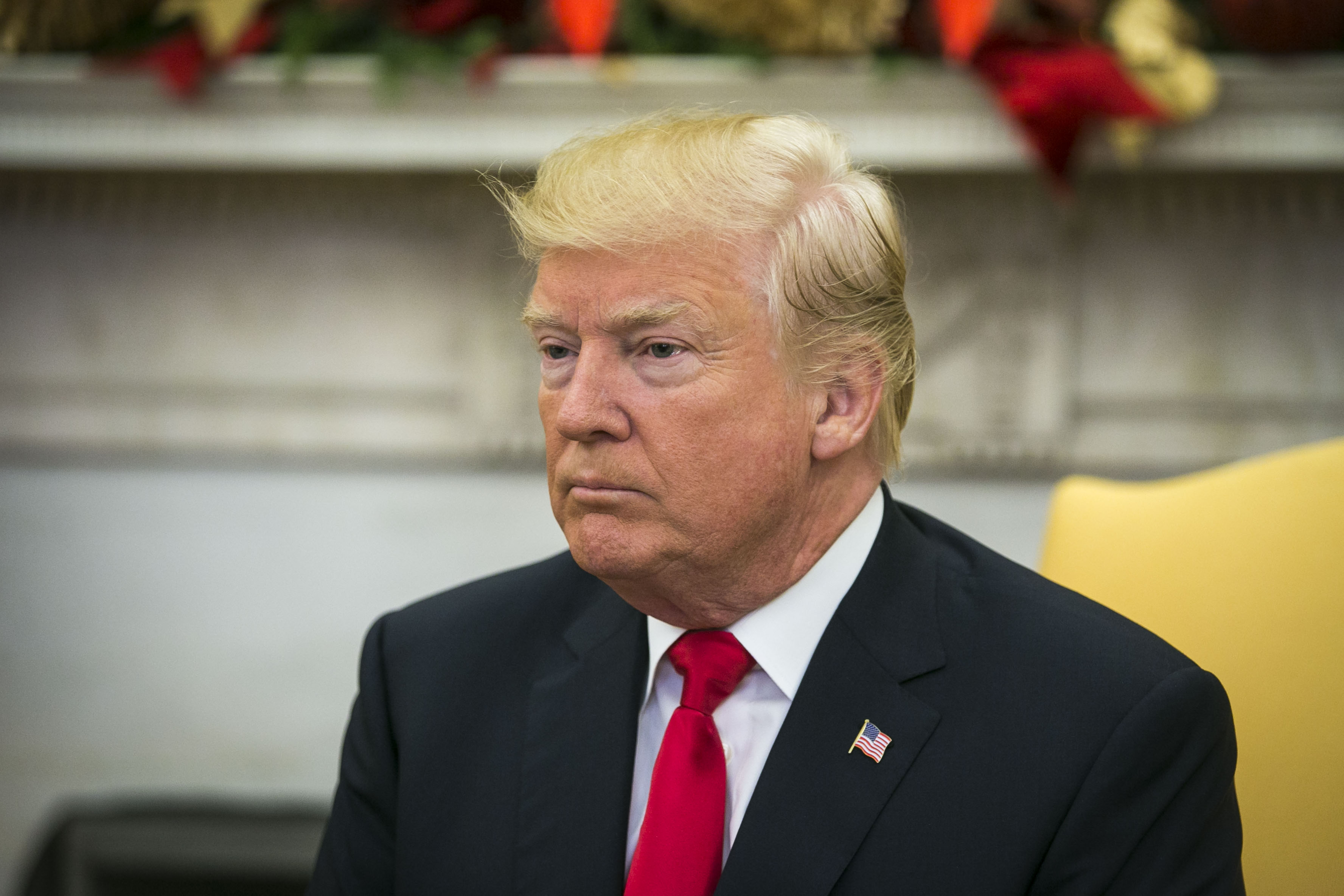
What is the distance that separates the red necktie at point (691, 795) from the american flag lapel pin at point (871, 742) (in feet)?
0.39

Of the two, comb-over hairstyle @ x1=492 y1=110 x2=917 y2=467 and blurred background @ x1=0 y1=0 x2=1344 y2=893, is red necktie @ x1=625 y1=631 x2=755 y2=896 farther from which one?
blurred background @ x1=0 y1=0 x2=1344 y2=893

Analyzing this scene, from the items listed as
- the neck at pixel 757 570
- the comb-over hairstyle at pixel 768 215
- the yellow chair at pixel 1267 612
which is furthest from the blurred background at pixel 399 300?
the neck at pixel 757 570

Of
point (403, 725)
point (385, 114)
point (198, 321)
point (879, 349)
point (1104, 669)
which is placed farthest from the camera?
point (198, 321)

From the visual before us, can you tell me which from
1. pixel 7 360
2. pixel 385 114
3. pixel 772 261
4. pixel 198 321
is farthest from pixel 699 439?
pixel 7 360

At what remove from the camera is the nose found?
1010 mm

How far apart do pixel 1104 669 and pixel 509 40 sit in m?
1.66

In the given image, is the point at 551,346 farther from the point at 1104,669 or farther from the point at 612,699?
the point at 1104,669

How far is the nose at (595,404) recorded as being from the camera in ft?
3.31

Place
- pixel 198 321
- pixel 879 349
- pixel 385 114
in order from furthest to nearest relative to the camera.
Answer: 1. pixel 198 321
2. pixel 385 114
3. pixel 879 349

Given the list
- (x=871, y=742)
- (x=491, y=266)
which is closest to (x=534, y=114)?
(x=491, y=266)

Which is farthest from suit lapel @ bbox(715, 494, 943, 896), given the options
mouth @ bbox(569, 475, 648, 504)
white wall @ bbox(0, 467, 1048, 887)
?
white wall @ bbox(0, 467, 1048, 887)

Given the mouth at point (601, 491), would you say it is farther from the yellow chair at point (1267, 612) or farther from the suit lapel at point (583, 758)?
the yellow chair at point (1267, 612)

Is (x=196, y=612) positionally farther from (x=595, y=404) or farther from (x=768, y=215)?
(x=768, y=215)

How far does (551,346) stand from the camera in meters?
1.08
